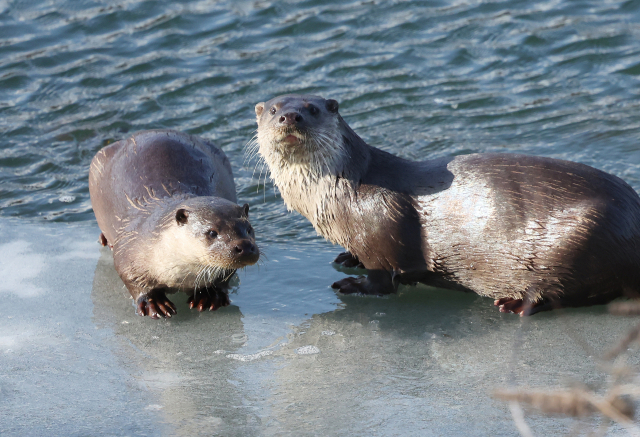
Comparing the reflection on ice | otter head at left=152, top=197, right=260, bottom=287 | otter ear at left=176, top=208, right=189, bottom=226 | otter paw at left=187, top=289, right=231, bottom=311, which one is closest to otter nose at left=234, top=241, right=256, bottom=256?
otter head at left=152, top=197, right=260, bottom=287

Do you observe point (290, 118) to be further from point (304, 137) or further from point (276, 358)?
point (276, 358)

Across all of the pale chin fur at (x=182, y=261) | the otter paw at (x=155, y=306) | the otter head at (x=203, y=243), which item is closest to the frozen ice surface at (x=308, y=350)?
the otter head at (x=203, y=243)

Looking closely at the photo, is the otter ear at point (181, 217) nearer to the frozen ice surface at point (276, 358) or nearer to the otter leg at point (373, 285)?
the frozen ice surface at point (276, 358)

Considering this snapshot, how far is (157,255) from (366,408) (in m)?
1.27

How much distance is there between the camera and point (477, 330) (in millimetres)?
3240

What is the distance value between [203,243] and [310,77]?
3836 mm

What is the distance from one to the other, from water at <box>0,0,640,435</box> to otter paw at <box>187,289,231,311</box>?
0.17 ft

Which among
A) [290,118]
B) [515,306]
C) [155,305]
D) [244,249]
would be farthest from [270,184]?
[515,306]

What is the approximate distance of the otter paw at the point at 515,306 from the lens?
335 cm

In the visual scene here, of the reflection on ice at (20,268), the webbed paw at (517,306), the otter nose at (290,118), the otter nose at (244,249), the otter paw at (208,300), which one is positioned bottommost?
the webbed paw at (517,306)

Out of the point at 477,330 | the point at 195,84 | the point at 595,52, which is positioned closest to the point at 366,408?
the point at 477,330

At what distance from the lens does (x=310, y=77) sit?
6.90 metres

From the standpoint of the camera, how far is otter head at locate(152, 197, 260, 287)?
3.30 meters

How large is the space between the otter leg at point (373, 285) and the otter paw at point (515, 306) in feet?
1.52
